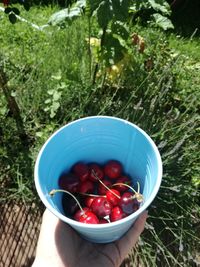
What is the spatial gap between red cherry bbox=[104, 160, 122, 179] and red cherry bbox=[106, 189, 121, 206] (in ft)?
0.26

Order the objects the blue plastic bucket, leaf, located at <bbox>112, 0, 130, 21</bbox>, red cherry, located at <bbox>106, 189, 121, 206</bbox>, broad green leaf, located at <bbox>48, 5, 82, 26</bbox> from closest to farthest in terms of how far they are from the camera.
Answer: the blue plastic bucket → red cherry, located at <bbox>106, 189, 121, 206</bbox> → leaf, located at <bbox>112, 0, 130, 21</bbox> → broad green leaf, located at <bbox>48, 5, 82, 26</bbox>

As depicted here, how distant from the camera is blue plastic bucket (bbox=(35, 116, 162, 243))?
1248 millimetres

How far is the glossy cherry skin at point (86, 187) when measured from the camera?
1.42m

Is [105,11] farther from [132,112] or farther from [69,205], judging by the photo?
[69,205]

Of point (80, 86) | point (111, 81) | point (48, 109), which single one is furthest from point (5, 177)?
point (111, 81)

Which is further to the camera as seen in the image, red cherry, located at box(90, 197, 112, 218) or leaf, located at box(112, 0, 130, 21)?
leaf, located at box(112, 0, 130, 21)

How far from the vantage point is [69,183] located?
1.37 metres

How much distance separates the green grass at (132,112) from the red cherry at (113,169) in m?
0.40

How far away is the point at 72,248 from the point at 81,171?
0.89 ft

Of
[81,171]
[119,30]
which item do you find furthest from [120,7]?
[81,171]

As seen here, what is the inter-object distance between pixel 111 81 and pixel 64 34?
0.57m

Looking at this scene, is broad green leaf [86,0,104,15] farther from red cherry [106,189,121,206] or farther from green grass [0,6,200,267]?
red cherry [106,189,121,206]

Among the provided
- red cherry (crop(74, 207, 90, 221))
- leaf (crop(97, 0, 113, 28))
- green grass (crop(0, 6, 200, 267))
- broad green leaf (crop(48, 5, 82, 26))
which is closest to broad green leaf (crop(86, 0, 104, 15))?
leaf (crop(97, 0, 113, 28))

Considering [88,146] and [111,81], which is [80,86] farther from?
[88,146]
